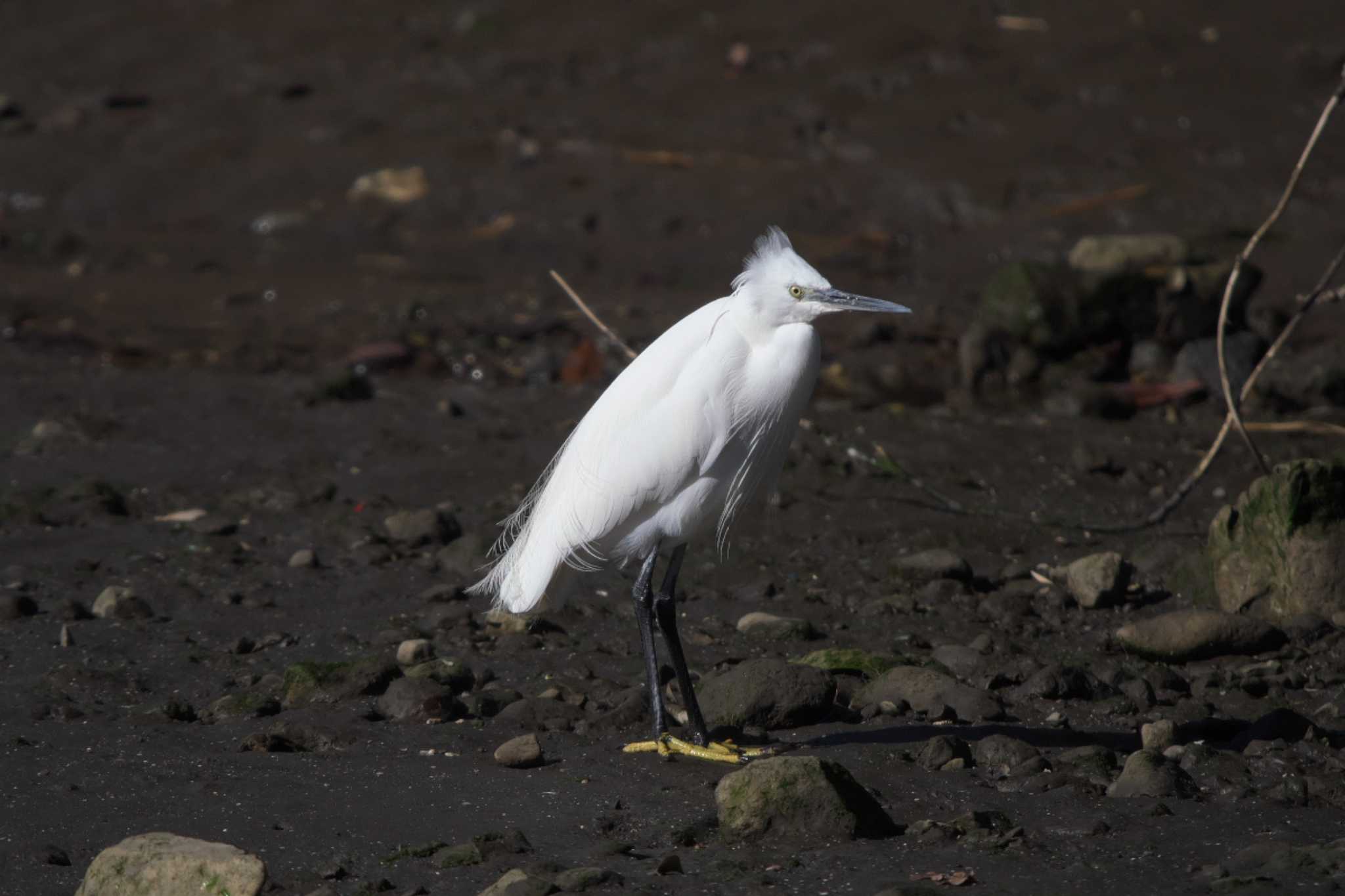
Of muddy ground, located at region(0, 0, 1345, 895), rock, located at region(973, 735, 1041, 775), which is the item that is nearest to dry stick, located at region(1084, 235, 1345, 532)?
muddy ground, located at region(0, 0, 1345, 895)

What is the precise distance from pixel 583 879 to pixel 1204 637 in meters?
2.60

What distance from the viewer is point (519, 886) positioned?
137 inches

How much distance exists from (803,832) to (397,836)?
1.01m

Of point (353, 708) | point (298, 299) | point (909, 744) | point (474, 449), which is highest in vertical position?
point (909, 744)

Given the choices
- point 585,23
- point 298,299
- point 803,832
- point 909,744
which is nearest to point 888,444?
point 909,744

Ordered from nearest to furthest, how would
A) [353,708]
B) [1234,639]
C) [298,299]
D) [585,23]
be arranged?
[353,708] < [1234,639] < [298,299] < [585,23]

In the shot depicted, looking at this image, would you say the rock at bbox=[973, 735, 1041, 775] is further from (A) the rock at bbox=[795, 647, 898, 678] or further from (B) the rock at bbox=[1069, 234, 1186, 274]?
(B) the rock at bbox=[1069, 234, 1186, 274]

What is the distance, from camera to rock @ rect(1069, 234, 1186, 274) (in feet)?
30.3

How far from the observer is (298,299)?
11266 millimetres

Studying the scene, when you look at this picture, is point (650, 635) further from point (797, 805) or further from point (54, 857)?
point (54, 857)

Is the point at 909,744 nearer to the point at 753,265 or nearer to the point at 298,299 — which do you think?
the point at 753,265

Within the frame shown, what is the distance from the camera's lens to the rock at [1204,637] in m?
5.21

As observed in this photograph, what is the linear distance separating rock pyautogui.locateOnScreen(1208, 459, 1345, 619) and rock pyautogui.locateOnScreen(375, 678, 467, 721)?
109 inches

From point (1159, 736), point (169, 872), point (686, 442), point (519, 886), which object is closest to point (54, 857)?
point (169, 872)
